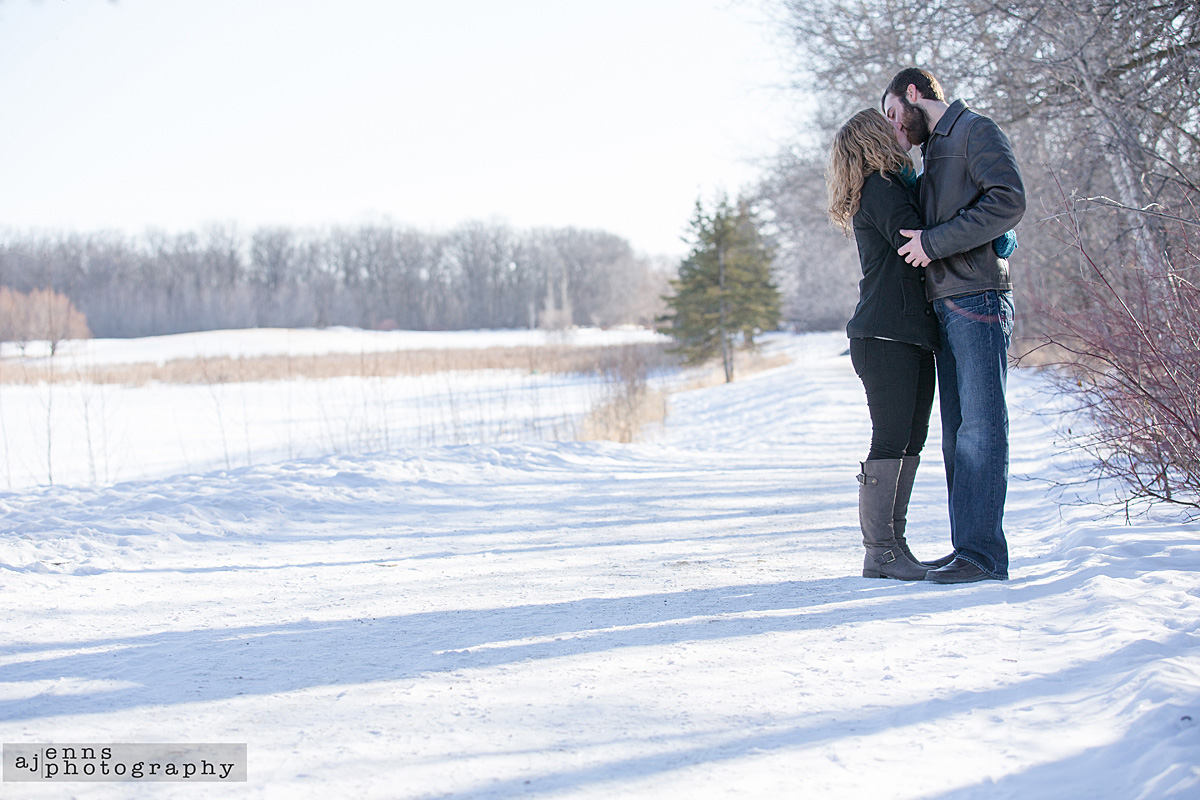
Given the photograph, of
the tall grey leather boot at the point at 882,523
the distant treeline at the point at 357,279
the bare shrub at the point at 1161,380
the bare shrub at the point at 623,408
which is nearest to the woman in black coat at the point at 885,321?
the tall grey leather boot at the point at 882,523

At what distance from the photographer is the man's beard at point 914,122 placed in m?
3.35

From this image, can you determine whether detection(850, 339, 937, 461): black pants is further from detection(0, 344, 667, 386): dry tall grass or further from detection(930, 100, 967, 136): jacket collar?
detection(0, 344, 667, 386): dry tall grass

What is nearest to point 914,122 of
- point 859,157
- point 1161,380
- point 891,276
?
point 859,157

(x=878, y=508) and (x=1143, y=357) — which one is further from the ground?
(x=1143, y=357)

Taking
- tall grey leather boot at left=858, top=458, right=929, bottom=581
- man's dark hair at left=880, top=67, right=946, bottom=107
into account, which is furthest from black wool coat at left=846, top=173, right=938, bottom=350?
tall grey leather boot at left=858, top=458, right=929, bottom=581

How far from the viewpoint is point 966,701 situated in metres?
2.07

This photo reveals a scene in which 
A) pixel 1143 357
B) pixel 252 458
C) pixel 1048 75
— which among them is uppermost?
pixel 1048 75

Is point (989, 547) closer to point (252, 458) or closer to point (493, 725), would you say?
point (493, 725)

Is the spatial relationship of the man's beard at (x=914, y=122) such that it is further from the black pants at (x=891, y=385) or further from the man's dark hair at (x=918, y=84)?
the black pants at (x=891, y=385)

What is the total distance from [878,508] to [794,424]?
7.84 meters

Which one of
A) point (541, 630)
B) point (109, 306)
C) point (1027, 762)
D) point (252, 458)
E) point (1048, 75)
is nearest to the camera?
point (1027, 762)

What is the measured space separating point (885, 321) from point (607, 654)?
170 cm

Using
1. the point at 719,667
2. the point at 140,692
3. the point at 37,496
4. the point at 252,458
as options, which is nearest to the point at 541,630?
the point at 719,667

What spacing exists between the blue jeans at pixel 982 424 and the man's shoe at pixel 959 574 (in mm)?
19
